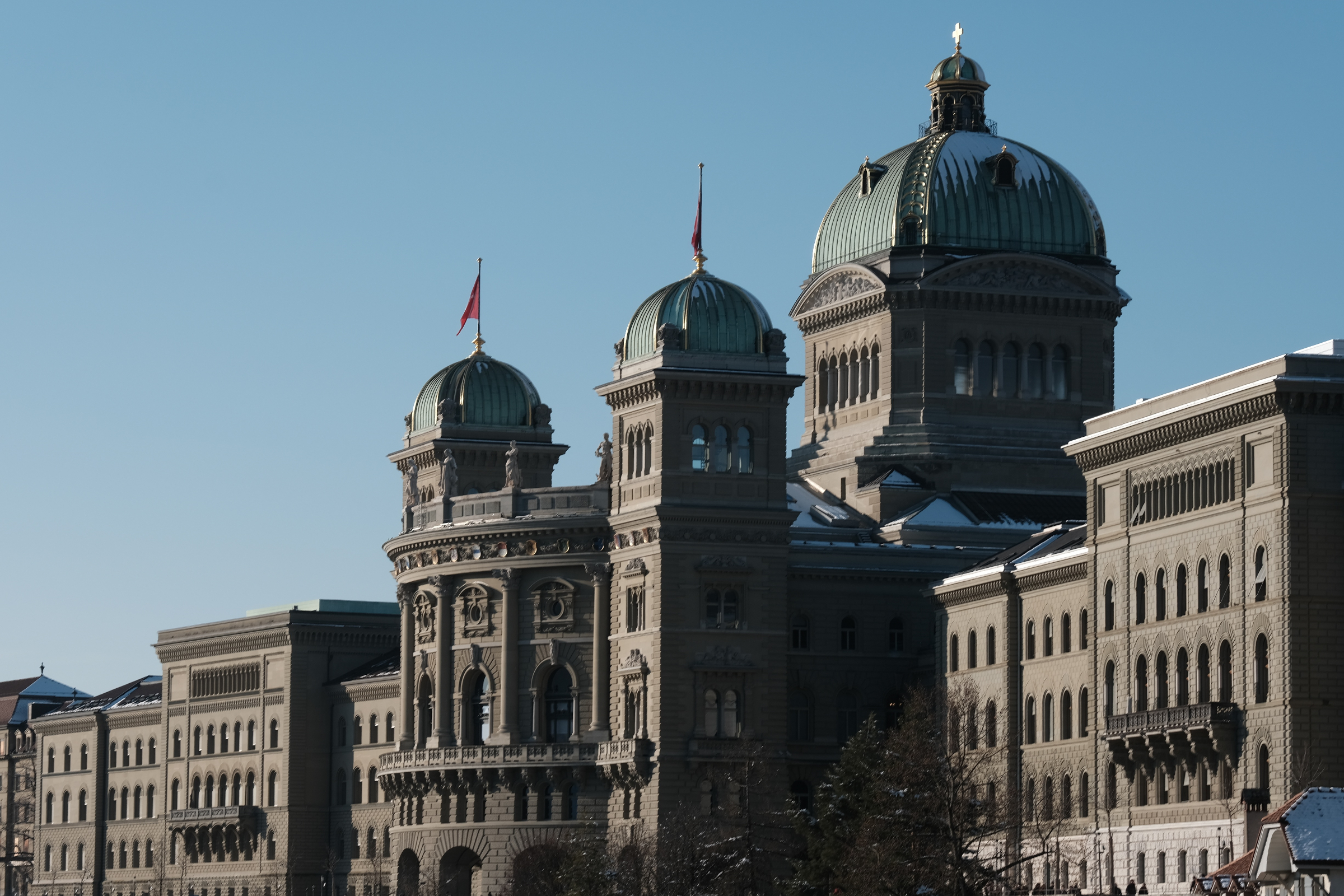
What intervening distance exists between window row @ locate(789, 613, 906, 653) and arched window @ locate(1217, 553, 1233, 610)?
3863cm

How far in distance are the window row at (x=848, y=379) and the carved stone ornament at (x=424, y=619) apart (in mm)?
22854

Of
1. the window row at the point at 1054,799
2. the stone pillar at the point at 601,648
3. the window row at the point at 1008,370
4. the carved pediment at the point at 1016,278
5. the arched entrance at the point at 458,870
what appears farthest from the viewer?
the window row at the point at 1008,370

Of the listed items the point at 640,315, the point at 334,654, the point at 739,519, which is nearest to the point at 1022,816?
the point at 739,519

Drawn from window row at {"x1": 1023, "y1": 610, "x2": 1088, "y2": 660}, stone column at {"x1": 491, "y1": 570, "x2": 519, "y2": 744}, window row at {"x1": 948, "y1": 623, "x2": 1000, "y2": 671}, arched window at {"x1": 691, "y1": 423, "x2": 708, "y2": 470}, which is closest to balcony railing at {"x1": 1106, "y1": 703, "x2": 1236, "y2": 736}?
window row at {"x1": 1023, "y1": 610, "x2": 1088, "y2": 660}

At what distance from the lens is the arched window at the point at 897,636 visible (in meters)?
159

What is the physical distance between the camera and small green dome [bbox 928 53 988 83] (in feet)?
572

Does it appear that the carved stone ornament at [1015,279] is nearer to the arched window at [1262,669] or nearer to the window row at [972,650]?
the window row at [972,650]

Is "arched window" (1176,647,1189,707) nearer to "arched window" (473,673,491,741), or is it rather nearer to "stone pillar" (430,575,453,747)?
"arched window" (473,673,491,741)

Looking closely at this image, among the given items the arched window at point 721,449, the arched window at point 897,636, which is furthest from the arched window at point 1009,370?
the arched window at point 721,449

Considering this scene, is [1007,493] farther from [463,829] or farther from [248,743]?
[248,743]

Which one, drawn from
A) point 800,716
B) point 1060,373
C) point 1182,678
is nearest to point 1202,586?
point 1182,678

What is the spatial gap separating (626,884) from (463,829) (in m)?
30.7

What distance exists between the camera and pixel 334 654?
197 m

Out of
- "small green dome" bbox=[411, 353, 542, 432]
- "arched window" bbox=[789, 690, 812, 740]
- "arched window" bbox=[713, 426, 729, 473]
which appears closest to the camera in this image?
"arched window" bbox=[713, 426, 729, 473]
